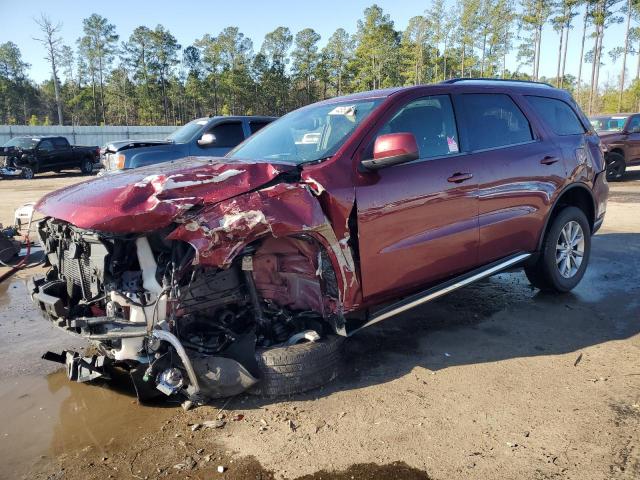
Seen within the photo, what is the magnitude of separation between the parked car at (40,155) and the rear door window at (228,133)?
15251 mm

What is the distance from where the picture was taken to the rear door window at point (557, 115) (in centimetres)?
479

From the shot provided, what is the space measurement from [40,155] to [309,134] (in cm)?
2117

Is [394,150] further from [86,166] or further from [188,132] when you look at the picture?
[86,166]

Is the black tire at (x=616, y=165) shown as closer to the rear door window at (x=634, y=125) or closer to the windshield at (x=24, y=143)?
the rear door window at (x=634, y=125)

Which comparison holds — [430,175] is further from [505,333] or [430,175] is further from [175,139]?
[175,139]

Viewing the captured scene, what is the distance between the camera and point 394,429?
2.88m

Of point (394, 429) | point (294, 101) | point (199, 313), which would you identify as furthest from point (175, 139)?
point (294, 101)

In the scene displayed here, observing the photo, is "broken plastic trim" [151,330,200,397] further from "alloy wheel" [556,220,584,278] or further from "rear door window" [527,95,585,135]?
"rear door window" [527,95,585,135]

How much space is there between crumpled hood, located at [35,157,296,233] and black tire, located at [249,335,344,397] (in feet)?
3.34

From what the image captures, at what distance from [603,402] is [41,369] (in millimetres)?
3853

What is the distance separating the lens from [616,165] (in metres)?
15.4

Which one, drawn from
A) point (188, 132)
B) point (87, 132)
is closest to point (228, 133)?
point (188, 132)

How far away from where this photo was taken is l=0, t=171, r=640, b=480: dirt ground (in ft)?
8.45

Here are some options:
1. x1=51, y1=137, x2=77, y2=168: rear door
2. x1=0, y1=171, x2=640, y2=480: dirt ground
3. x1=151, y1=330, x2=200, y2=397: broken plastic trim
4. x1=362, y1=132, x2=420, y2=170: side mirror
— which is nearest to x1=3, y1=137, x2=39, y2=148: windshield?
x1=51, y1=137, x2=77, y2=168: rear door
